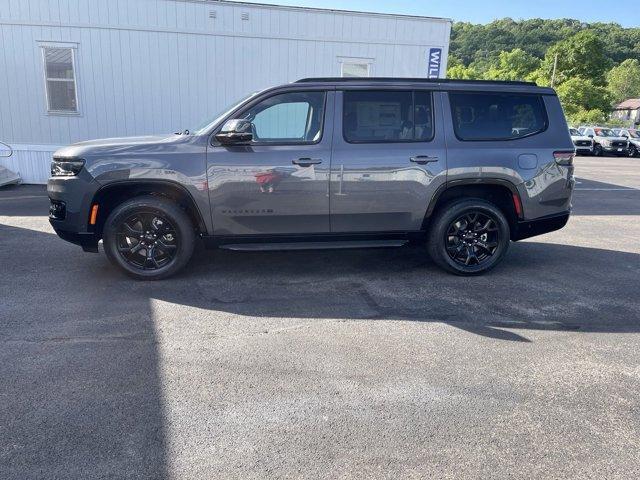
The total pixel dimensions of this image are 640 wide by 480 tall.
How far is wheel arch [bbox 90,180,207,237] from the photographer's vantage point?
4809mm

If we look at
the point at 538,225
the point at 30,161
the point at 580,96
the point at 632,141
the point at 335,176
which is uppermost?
the point at 580,96

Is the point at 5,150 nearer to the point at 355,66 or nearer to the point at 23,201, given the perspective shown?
the point at 23,201

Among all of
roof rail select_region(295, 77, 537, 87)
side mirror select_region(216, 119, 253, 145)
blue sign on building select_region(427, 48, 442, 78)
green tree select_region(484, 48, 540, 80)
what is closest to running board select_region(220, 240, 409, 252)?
side mirror select_region(216, 119, 253, 145)

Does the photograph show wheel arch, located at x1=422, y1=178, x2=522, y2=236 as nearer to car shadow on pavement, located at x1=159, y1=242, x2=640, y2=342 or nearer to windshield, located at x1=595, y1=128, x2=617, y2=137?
car shadow on pavement, located at x1=159, y1=242, x2=640, y2=342

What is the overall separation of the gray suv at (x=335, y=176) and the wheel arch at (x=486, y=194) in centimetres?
1

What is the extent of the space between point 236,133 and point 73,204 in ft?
5.67

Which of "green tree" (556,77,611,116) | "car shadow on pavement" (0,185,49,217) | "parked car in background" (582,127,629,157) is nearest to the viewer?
"car shadow on pavement" (0,185,49,217)

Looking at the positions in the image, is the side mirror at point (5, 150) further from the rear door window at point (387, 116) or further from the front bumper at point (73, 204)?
the rear door window at point (387, 116)

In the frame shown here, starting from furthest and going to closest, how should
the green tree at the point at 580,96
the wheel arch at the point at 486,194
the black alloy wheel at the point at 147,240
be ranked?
the green tree at the point at 580,96 → the wheel arch at the point at 486,194 → the black alloy wheel at the point at 147,240

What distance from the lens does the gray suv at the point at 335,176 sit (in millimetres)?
4812

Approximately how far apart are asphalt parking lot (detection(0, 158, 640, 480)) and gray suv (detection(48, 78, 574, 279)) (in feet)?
1.54

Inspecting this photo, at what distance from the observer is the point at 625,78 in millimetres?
86312

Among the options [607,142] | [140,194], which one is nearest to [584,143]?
[607,142]

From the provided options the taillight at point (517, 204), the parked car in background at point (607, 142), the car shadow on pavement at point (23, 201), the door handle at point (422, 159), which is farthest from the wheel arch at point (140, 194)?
the parked car in background at point (607, 142)
